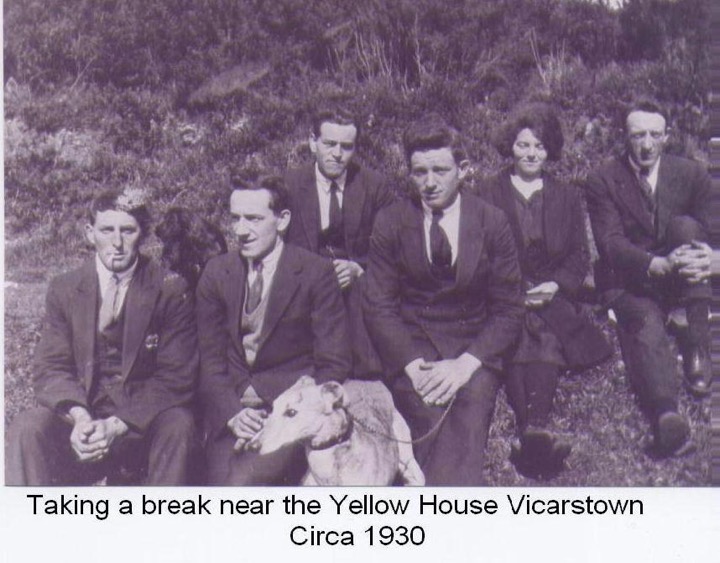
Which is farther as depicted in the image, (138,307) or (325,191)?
(325,191)

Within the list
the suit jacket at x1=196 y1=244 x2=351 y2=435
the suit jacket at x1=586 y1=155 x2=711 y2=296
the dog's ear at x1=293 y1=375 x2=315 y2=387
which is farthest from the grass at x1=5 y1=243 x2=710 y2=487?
the dog's ear at x1=293 y1=375 x2=315 y2=387

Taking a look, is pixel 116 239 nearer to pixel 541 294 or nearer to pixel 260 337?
pixel 260 337

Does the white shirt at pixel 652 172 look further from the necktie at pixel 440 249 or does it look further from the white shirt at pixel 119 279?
the white shirt at pixel 119 279

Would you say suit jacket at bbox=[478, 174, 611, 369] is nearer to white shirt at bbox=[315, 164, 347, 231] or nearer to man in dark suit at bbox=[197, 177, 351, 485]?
white shirt at bbox=[315, 164, 347, 231]

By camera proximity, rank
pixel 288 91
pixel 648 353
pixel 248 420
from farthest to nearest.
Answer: pixel 288 91 → pixel 648 353 → pixel 248 420

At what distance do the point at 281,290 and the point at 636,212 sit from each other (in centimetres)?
135

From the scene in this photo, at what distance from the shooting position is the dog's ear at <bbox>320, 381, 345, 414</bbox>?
3.55 metres

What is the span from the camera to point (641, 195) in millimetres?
3650

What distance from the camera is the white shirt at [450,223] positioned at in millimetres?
3566

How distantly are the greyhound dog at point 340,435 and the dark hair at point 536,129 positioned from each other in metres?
1.06

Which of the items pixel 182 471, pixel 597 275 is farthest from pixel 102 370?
pixel 597 275

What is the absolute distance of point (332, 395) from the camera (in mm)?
3564

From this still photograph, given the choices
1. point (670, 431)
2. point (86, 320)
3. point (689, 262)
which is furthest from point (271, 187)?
point (670, 431)
